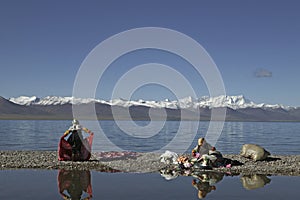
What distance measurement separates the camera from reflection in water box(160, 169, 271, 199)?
13.2m

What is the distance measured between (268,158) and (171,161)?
247 inches

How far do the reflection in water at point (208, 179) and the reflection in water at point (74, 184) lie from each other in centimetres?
347

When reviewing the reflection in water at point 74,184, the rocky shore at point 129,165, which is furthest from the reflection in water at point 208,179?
the reflection in water at point 74,184

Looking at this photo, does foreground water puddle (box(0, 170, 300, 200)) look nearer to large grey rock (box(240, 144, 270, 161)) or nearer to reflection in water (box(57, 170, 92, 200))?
reflection in water (box(57, 170, 92, 200))

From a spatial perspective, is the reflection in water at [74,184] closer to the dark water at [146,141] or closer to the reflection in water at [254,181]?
the reflection in water at [254,181]

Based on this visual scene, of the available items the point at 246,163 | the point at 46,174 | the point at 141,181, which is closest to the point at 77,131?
the point at 46,174

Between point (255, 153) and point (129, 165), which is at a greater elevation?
point (255, 153)

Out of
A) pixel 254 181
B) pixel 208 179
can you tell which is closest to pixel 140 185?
A: pixel 208 179

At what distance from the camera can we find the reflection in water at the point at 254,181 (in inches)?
543

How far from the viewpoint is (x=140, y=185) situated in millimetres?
13789

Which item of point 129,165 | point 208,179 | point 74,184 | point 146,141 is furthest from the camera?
point 146,141

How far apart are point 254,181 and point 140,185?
473 centimetres

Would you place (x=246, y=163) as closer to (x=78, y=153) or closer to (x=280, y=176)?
(x=280, y=176)

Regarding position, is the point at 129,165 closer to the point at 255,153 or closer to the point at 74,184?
the point at 74,184
